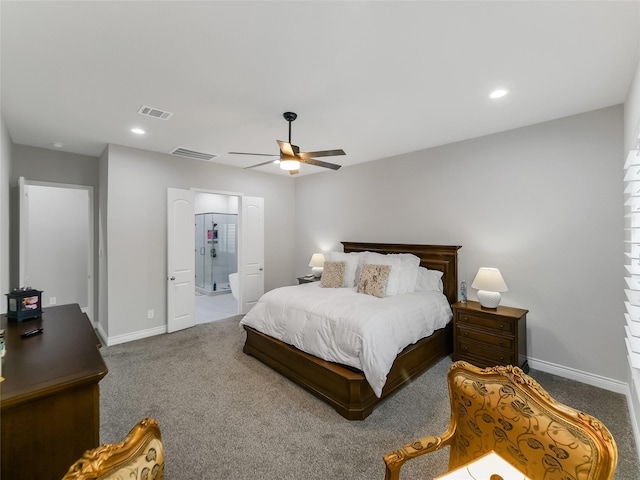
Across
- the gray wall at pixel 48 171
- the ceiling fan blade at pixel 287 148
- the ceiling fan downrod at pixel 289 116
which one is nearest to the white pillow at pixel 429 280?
the ceiling fan blade at pixel 287 148

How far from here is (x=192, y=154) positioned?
14.1ft

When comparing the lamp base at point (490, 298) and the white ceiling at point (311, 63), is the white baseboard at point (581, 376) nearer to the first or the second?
the lamp base at point (490, 298)

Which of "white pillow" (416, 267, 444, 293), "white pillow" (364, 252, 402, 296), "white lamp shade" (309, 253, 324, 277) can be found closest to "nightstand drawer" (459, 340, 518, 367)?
"white pillow" (416, 267, 444, 293)

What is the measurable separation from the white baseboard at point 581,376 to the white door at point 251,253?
4.26 metres

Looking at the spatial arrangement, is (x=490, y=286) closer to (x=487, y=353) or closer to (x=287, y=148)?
(x=487, y=353)

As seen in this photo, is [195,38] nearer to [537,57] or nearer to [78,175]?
[537,57]

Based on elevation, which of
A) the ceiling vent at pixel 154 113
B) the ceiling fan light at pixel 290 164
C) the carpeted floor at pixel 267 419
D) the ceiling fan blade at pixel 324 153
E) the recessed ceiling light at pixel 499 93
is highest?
the recessed ceiling light at pixel 499 93

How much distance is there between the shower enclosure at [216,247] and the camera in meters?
7.57

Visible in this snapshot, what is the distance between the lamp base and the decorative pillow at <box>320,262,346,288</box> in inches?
68.8

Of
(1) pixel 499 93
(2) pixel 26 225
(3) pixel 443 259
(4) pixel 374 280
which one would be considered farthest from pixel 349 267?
(2) pixel 26 225

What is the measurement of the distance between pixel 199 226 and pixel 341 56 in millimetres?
6672

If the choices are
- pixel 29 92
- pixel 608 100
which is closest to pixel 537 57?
pixel 608 100

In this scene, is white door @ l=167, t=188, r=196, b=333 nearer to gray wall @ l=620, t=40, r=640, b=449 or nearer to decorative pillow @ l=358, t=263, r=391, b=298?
decorative pillow @ l=358, t=263, r=391, b=298

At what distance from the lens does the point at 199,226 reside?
7648 mm
